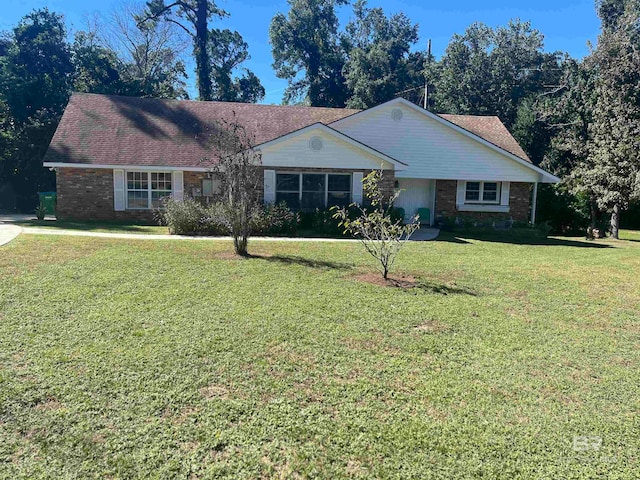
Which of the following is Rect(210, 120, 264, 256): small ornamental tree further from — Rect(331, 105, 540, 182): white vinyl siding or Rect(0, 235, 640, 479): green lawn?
Rect(331, 105, 540, 182): white vinyl siding

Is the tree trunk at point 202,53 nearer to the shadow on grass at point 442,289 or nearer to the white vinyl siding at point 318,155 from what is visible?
the white vinyl siding at point 318,155

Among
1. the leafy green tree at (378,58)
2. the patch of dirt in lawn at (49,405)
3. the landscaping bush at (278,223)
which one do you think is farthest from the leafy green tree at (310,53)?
the patch of dirt in lawn at (49,405)

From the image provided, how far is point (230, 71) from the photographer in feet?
128

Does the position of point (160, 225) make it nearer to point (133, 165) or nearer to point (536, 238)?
point (133, 165)

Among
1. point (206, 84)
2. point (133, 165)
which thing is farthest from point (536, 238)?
point (206, 84)

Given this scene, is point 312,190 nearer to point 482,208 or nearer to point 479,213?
point 479,213

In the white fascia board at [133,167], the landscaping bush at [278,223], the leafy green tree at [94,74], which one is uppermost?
the leafy green tree at [94,74]

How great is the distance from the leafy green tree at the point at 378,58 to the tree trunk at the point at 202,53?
11341 millimetres

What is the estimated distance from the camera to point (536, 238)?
1784 centimetres

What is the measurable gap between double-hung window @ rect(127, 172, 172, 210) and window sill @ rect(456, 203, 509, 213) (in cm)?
1244

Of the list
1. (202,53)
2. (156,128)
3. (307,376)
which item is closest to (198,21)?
(202,53)

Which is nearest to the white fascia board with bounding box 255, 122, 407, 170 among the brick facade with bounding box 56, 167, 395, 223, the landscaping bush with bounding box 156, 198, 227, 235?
the brick facade with bounding box 56, 167, 395, 223

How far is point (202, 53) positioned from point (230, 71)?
4435 millimetres

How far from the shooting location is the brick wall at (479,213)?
21.0 meters
